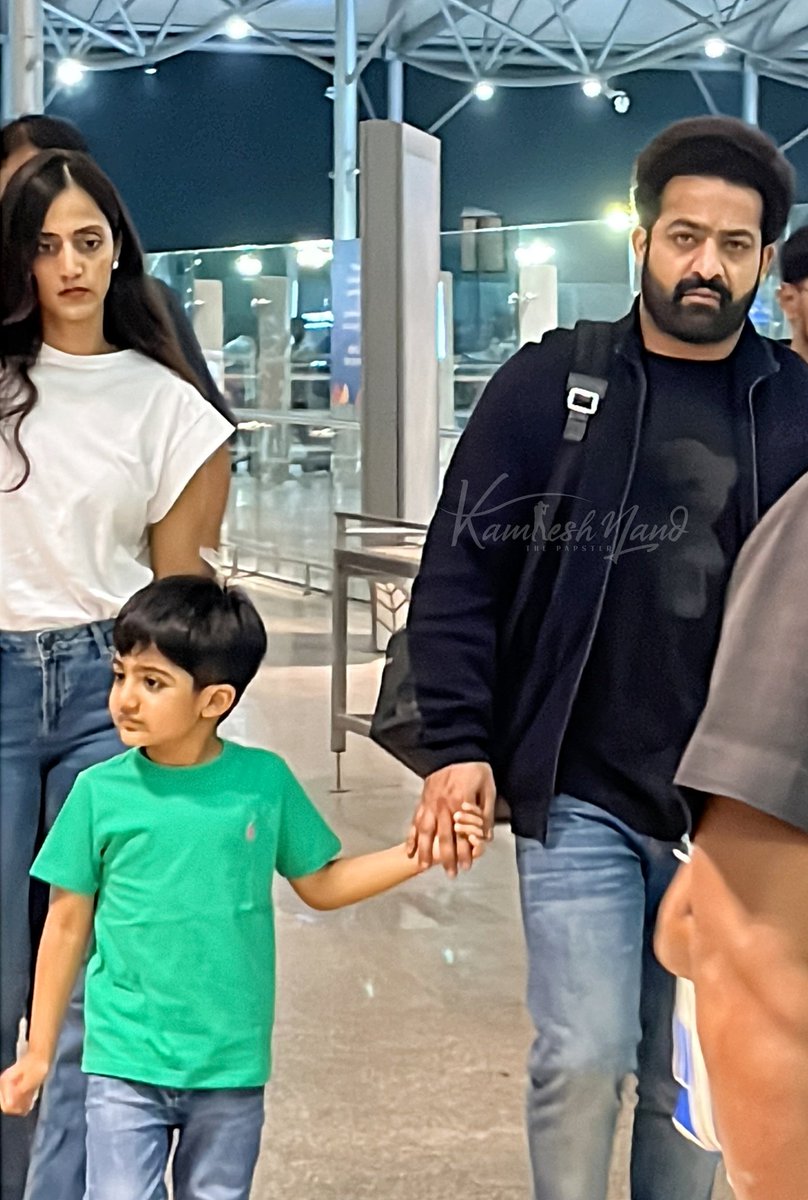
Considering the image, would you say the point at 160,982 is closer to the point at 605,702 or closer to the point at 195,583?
the point at 195,583

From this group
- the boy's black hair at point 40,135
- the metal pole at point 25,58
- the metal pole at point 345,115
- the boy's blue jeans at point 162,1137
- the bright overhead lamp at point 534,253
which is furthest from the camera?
the metal pole at point 345,115

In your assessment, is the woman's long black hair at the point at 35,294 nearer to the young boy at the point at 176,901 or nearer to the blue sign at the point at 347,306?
the young boy at the point at 176,901

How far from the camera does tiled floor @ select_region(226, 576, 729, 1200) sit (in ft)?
9.24

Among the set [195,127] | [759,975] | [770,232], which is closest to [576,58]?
[195,127]

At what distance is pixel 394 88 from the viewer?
1574 centimetres

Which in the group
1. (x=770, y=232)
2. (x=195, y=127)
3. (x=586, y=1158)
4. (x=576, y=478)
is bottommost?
(x=586, y=1158)

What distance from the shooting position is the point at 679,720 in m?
2.03

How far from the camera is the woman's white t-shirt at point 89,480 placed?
2.12 m

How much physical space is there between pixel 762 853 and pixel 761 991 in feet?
0.25

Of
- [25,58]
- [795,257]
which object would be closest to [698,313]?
[795,257]

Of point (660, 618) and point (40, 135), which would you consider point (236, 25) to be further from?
point (660, 618)

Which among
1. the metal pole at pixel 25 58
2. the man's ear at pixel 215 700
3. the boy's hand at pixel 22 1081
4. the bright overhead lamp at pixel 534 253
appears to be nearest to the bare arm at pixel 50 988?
the boy's hand at pixel 22 1081

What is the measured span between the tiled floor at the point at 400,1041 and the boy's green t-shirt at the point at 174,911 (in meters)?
0.86

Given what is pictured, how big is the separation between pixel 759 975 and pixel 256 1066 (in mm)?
1155
